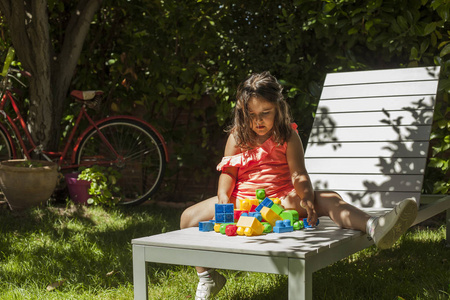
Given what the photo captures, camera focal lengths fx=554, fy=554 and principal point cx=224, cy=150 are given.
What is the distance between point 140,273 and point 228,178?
0.88 m

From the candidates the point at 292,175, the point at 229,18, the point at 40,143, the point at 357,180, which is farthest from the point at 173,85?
the point at 292,175

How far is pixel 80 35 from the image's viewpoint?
16.5 ft

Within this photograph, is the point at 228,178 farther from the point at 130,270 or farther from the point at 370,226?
the point at 370,226

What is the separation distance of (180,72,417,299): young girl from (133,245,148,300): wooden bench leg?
518mm

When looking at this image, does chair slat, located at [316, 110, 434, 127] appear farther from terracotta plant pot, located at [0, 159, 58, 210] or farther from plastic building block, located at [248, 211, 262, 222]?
terracotta plant pot, located at [0, 159, 58, 210]

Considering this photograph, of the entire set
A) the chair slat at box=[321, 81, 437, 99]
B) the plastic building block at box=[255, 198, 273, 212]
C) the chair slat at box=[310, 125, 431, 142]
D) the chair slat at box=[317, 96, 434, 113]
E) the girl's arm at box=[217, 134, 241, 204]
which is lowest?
the plastic building block at box=[255, 198, 273, 212]

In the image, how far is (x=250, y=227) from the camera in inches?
86.0

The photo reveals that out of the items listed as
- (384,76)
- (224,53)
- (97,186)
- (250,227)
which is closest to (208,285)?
(250,227)

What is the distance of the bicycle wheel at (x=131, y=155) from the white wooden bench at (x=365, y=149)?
1.74m

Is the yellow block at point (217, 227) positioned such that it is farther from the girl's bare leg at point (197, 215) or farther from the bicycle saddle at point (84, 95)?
the bicycle saddle at point (84, 95)

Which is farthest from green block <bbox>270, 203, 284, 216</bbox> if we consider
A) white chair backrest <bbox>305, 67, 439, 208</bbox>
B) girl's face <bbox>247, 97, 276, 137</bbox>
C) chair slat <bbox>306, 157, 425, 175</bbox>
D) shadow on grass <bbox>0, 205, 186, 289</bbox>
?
chair slat <bbox>306, 157, 425, 175</bbox>

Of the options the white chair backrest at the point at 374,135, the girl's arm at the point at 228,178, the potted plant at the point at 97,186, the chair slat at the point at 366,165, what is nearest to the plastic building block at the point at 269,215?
the girl's arm at the point at 228,178

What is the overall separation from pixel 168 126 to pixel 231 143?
8.63ft

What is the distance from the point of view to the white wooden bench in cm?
220
